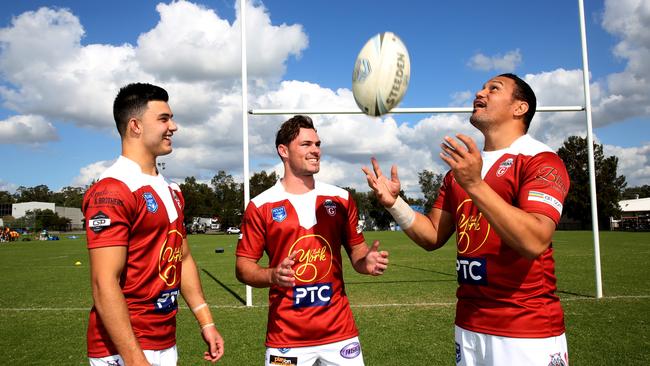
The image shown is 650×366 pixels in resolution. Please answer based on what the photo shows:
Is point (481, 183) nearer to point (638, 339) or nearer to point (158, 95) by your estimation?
point (158, 95)

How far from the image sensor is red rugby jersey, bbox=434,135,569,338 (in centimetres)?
274

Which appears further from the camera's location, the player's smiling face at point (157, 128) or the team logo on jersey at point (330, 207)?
the team logo on jersey at point (330, 207)

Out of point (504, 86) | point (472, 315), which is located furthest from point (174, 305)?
point (504, 86)

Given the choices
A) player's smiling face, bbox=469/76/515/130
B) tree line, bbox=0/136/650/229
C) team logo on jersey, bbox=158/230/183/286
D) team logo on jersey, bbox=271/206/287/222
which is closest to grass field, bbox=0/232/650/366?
team logo on jersey, bbox=271/206/287/222

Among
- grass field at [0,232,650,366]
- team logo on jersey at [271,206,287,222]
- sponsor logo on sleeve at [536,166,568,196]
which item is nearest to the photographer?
sponsor logo on sleeve at [536,166,568,196]

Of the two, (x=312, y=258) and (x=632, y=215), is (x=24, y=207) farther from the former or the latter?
(x=632, y=215)

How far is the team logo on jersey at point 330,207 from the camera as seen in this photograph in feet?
12.2

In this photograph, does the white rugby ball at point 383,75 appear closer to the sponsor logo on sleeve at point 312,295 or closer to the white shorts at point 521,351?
the sponsor logo on sleeve at point 312,295

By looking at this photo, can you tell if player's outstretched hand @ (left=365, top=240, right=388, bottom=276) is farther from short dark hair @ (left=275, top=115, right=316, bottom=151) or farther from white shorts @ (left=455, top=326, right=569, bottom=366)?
short dark hair @ (left=275, top=115, right=316, bottom=151)

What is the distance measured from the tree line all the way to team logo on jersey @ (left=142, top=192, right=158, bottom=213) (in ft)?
143

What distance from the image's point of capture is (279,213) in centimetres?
365

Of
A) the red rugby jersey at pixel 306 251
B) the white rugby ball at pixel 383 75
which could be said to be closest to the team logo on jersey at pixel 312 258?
the red rugby jersey at pixel 306 251

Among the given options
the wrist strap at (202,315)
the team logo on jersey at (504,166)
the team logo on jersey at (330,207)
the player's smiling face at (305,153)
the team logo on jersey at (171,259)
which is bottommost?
the wrist strap at (202,315)

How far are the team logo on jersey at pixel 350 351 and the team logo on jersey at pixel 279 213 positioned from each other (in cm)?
104
